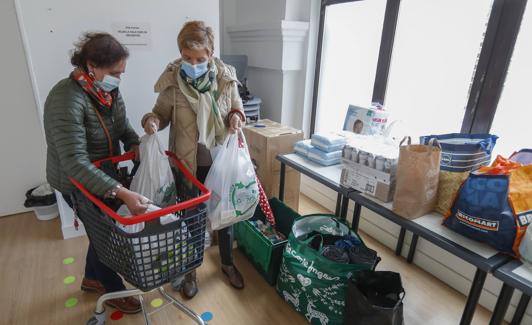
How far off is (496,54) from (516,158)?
0.59 metres

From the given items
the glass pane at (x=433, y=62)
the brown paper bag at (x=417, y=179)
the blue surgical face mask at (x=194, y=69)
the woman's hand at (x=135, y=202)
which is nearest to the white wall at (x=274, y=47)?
the glass pane at (x=433, y=62)

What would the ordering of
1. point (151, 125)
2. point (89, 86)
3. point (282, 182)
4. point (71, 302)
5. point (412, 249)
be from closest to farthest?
point (89, 86) → point (151, 125) → point (71, 302) → point (412, 249) → point (282, 182)

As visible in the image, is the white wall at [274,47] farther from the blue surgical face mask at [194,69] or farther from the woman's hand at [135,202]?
the woman's hand at [135,202]

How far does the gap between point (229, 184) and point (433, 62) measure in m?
1.45

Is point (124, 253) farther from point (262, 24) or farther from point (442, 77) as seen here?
point (262, 24)

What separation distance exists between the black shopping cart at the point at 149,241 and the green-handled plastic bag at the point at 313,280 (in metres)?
0.55

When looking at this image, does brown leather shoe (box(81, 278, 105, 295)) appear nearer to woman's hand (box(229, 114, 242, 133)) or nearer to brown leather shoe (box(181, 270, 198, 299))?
brown leather shoe (box(181, 270, 198, 299))

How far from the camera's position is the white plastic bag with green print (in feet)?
5.18

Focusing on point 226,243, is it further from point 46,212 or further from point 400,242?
point 46,212

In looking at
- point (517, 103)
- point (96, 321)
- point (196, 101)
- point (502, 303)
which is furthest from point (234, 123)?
point (517, 103)

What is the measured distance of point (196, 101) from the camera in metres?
1.50

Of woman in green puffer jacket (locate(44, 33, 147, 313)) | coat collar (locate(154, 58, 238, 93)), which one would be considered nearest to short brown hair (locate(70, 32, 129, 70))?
woman in green puffer jacket (locate(44, 33, 147, 313))

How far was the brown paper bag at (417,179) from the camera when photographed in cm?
127

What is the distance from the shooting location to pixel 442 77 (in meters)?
1.94
